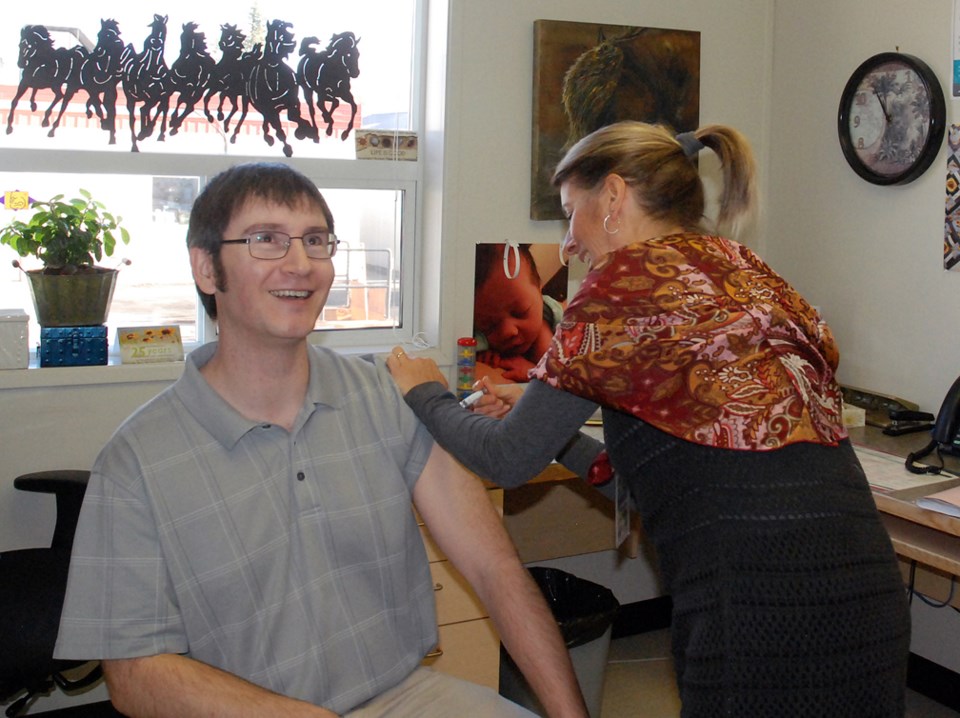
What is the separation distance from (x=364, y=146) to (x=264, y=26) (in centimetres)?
43

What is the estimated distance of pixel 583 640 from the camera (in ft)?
8.90

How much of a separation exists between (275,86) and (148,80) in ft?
1.13

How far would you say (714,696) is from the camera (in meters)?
1.43

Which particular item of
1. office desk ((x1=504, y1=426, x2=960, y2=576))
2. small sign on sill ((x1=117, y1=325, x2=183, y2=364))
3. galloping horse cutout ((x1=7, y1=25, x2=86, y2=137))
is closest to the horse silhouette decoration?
galloping horse cutout ((x1=7, y1=25, x2=86, y2=137))

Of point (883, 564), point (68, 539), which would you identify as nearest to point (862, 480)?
point (883, 564)

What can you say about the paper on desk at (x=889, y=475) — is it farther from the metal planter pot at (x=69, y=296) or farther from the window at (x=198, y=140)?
the metal planter pot at (x=69, y=296)

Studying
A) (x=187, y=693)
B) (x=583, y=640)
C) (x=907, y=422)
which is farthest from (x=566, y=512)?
(x=187, y=693)

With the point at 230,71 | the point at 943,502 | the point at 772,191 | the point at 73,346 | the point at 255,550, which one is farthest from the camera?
the point at 772,191

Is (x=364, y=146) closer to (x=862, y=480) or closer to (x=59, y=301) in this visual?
(x=59, y=301)

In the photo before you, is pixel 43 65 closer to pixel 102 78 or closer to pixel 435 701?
pixel 102 78

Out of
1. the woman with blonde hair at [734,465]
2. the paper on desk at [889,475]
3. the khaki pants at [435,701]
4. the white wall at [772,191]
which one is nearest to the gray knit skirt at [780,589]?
the woman with blonde hair at [734,465]

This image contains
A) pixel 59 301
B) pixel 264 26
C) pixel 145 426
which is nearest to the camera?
pixel 145 426

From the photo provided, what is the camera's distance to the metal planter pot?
2635 millimetres

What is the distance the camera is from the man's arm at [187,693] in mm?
1409
